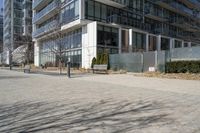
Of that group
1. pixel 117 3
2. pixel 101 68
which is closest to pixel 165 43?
pixel 117 3

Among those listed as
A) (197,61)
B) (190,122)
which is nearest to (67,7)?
(197,61)

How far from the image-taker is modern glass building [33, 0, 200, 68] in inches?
1396

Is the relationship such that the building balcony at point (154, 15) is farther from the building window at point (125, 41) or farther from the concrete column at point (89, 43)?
the concrete column at point (89, 43)

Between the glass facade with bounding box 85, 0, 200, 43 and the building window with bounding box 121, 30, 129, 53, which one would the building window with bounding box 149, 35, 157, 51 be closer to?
the glass facade with bounding box 85, 0, 200, 43

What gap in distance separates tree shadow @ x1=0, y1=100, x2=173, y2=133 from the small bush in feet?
46.5

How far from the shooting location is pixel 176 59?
25094 millimetres

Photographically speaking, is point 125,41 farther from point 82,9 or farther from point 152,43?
point 82,9

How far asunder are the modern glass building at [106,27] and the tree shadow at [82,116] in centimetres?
2178

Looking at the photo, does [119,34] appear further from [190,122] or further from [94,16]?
[190,122]

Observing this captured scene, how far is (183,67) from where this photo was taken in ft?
74.6

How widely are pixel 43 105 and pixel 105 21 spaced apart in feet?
102

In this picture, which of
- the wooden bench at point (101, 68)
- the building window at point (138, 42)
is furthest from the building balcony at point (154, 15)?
the wooden bench at point (101, 68)

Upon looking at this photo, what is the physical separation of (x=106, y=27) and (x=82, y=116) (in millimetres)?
30818

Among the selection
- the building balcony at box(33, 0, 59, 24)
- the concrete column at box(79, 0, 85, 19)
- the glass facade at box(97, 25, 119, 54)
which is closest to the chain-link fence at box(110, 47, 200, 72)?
the glass facade at box(97, 25, 119, 54)
